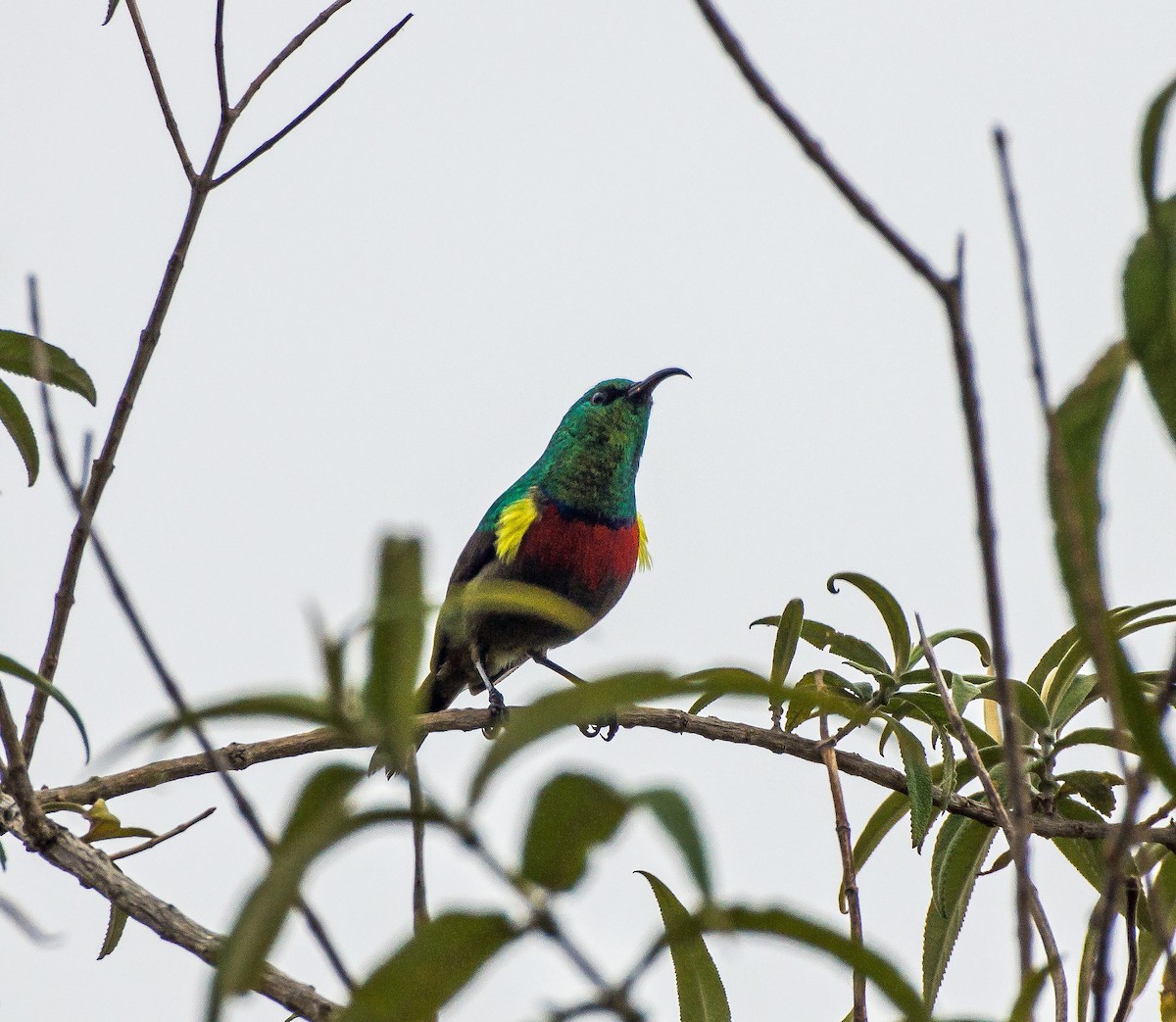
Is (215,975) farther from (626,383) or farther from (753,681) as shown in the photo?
(626,383)

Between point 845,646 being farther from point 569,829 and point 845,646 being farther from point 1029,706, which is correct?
point 569,829

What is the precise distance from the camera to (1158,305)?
114 cm

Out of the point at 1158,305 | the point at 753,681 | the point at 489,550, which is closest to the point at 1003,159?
the point at 1158,305

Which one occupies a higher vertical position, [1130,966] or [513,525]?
[513,525]

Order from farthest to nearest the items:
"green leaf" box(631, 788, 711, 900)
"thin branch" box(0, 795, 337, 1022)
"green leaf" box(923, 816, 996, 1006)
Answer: "green leaf" box(923, 816, 996, 1006)
"thin branch" box(0, 795, 337, 1022)
"green leaf" box(631, 788, 711, 900)

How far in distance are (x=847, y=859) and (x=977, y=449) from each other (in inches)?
54.8

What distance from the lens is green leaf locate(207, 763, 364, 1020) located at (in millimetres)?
950

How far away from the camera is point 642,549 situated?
20.7 feet

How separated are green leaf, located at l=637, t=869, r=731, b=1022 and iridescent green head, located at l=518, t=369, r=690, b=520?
3.80m

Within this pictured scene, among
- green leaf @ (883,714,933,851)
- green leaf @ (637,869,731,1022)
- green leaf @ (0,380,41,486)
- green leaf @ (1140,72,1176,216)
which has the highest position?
green leaf @ (0,380,41,486)

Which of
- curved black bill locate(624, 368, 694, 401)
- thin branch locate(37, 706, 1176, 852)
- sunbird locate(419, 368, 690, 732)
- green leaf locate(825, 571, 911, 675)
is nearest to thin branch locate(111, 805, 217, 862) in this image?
thin branch locate(37, 706, 1176, 852)

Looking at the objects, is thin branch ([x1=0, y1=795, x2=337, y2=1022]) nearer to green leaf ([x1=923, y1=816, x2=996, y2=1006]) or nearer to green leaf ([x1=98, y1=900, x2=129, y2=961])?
green leaf ([x1=98, y1=900, x2=129, y2=961])

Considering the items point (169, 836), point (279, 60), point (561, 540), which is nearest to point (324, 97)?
point (279, 60)

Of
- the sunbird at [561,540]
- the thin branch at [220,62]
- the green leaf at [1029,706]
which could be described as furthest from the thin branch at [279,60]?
the sunbird at [561,540]
